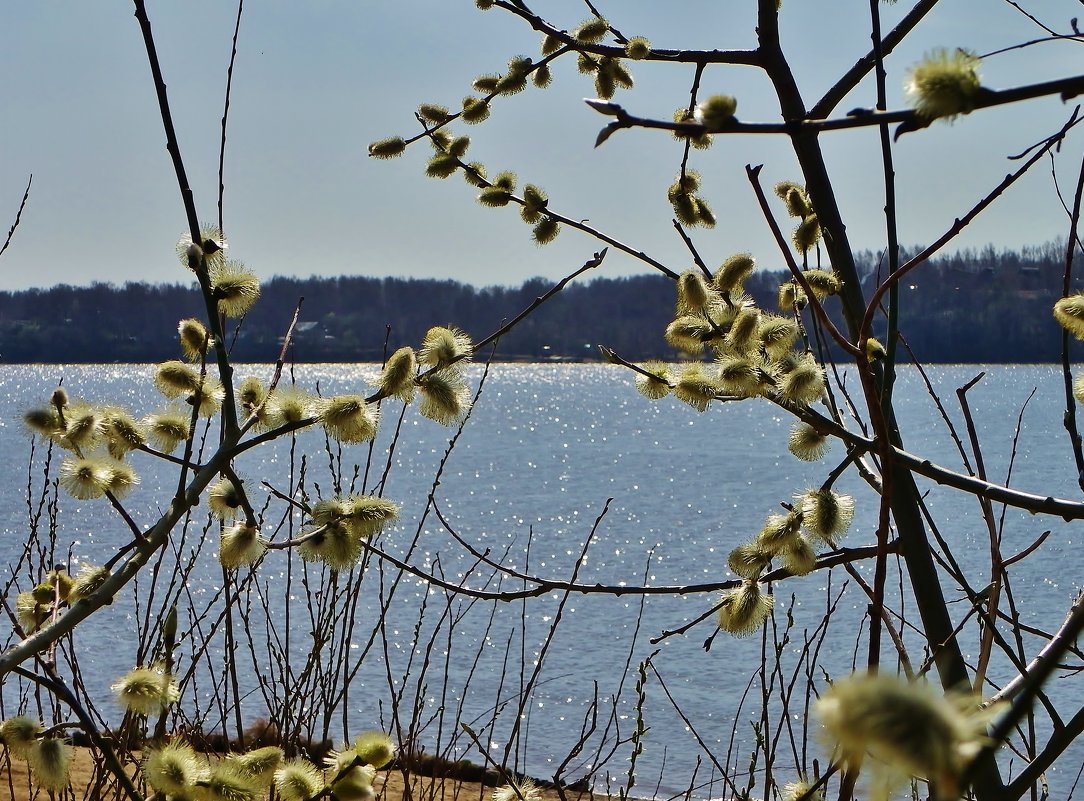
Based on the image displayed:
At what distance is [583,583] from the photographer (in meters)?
10.7

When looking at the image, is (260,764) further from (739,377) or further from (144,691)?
(739,377)

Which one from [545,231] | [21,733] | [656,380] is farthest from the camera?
[545,231]

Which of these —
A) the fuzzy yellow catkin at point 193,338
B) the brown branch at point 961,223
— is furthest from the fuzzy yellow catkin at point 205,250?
the brown branch at point 961,223

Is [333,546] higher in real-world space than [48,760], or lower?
higher

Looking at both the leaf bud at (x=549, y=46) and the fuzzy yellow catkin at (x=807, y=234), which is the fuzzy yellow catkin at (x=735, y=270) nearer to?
the fuzzy yellow catkin at (x=807, y=234)

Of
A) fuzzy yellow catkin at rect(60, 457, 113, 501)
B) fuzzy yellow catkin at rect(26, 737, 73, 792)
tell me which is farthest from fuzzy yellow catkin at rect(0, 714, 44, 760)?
fuzzy yellow catkin at rect(60, 457, 113, 501)

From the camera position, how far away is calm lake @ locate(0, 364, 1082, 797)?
8.91m

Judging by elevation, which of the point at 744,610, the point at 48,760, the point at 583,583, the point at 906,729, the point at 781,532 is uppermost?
the point at 906,729

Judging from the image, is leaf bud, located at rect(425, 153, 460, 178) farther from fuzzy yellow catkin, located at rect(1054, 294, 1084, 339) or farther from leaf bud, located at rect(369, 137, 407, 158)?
fuzzy yellow catkin, located at rect(1054, 294, 1084, 339)

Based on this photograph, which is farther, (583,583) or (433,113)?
(583,583)

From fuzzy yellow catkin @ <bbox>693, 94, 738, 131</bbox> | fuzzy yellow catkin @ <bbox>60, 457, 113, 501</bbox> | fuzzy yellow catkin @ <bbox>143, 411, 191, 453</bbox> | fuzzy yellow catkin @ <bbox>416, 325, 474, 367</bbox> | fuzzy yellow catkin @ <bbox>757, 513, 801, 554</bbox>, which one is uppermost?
fuzzy yellow catkin @ <bbox>693, 94, 738, 131</bbox>

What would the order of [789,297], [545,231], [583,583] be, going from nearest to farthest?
1. [789,297]
2. [545,231]
3. [583,583]

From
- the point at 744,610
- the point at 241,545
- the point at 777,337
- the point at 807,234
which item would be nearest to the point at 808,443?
the point at 777,337

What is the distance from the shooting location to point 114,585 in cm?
102
